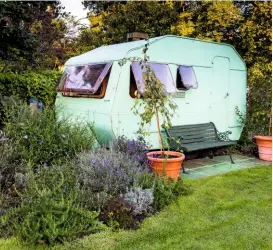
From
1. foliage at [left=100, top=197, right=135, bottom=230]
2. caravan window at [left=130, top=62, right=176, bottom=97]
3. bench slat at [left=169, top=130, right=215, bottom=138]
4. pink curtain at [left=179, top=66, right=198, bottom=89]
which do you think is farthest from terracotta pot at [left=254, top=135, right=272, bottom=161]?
foliage at [left=100, top=197, right=135, bottom=230]

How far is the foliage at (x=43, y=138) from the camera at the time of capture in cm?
448

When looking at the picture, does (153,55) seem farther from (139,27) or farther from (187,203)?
(139,27)

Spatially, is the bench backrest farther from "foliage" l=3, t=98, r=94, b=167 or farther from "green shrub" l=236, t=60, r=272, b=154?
"foliage" l=3, t=98, r=94, b=167

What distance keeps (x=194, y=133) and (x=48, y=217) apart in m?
4.10

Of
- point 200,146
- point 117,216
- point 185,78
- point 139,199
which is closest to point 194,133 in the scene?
point 200,146

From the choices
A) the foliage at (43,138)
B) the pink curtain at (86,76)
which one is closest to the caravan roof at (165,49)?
the pink curtain at (86,76)

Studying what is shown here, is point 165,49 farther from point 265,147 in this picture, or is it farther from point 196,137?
point 265,147

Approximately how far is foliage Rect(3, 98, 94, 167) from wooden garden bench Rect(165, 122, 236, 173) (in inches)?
69.2

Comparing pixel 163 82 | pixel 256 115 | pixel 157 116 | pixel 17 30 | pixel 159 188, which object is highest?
pixel 17 30

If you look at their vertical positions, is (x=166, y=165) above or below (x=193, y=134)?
below

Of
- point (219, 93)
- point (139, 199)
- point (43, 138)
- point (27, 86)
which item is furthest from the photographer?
point (27, 86)

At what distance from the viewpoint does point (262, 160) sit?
688cm

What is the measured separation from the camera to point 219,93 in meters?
7.29

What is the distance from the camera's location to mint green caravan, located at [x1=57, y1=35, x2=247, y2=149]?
5.71 m
